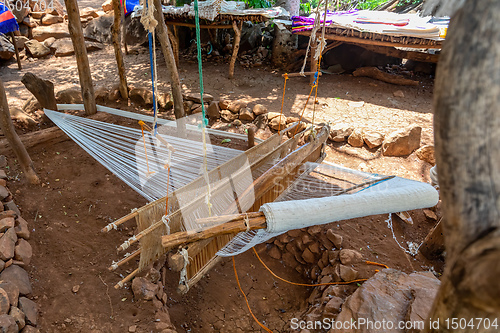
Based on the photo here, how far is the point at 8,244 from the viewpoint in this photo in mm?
1892

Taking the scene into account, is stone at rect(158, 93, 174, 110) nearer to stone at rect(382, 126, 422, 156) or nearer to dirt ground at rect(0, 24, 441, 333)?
dirt ground at rect(0, 24, 441, 333)

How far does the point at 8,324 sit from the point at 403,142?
12.1 feet

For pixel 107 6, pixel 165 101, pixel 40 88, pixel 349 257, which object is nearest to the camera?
pixel 349 257

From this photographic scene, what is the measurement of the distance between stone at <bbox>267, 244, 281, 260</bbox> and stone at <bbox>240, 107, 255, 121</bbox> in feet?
6.53

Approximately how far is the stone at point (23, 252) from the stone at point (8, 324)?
0.57 meters

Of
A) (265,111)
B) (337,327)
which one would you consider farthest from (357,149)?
(337,327)

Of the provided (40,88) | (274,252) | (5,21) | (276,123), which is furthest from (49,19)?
(274,252)

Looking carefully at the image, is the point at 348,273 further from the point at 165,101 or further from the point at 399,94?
the point at 399,94

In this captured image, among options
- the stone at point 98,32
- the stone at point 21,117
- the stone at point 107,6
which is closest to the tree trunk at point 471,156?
the stone at point 21,117

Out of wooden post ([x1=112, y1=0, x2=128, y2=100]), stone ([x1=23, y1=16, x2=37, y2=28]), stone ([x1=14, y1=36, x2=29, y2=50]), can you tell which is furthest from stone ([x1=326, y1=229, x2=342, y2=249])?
stone ([x1=23, y1=16, x2=37, y2=28])

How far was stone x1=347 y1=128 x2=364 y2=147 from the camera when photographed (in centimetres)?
353

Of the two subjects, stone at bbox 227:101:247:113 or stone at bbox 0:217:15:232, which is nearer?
stone at bbox 0:217:15:232

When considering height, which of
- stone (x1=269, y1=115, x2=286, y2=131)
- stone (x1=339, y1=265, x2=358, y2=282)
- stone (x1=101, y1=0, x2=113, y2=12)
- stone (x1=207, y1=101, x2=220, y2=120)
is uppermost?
stone (x1=101, y1=0, x2=113, y2=12)

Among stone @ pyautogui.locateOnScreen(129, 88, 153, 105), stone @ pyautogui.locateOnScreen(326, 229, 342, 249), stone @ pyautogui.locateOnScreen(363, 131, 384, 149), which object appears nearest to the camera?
stone @ pyautogui.locateOnScreen(326, 229, 342, 249)
